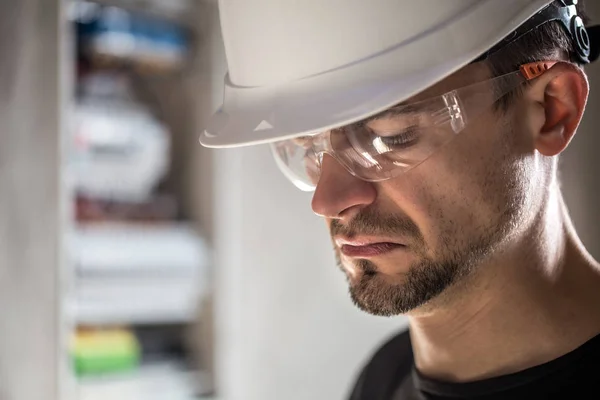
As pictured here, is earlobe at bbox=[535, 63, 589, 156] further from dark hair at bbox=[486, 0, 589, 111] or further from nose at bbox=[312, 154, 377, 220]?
nose at bbox=[312, 154, 377, 220]

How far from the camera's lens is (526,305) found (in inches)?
31.2

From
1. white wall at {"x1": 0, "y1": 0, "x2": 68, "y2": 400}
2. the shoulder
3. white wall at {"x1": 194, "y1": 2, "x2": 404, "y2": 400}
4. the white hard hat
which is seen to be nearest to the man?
the white hard hat

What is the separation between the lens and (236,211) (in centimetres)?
164

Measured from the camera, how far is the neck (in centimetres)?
77

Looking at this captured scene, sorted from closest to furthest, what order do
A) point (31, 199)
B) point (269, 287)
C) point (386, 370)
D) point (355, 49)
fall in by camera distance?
point (355, 49) < point (386, 370) < point (31, 199) < point (269, 287)

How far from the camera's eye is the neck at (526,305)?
0.77 meters

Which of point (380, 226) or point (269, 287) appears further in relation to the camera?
point (269, 287)

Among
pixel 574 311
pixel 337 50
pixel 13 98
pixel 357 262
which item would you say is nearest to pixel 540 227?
pixel 574 311

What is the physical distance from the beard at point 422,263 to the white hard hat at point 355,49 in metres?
0.16

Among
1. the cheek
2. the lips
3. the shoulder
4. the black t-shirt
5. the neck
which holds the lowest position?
the shoulder

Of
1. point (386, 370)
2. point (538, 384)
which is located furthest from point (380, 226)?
point (386, 370)

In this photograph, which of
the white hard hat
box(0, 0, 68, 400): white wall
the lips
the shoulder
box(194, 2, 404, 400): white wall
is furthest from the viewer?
box(194, 2, 404, 400): white wall

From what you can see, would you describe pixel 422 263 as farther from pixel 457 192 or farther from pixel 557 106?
pixel 557 106

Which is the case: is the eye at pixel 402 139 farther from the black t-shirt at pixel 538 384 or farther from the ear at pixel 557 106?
the black t-shirt at pixel 538 384
